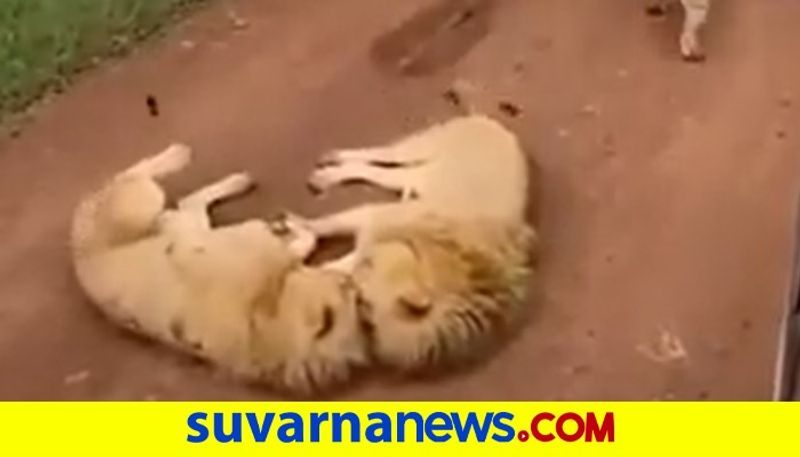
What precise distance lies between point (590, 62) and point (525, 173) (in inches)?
10.9

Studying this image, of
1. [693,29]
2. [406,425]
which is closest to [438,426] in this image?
[406,425]

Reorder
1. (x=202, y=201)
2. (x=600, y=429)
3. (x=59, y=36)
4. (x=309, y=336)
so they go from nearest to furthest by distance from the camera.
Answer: (x=600, y=429), (x=309, y=336), (x=202, y=201), (x=59, y=36)

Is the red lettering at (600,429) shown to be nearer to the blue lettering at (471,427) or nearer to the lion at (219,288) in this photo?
the blue lettering at (471,427)

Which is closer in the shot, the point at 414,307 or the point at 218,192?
the point at 414,307

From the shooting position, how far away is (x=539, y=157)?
1.80 meters

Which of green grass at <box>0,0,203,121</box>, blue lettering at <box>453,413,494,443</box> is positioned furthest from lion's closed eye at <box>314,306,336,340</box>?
green grass at <box>0,0,203,121</box>

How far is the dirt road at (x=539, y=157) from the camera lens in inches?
62.1

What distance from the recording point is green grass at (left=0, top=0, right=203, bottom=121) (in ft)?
6.18

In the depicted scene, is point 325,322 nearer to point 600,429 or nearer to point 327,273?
point 327,273

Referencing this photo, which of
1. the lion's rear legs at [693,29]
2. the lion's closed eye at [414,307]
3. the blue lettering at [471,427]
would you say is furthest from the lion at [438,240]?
the lion's rear legs at [693,29]

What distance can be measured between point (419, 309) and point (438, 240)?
90 millimetres

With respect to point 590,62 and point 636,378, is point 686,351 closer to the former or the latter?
point 636,378

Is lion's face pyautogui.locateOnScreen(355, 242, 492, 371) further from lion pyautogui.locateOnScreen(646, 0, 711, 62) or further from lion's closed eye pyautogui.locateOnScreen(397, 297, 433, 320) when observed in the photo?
lion pyautogui.locateOnScreen(646, 0, 711, 62)

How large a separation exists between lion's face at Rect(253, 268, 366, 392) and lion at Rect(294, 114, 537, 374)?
0.02 meters
